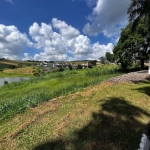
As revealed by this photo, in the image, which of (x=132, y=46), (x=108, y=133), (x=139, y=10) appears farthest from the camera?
(x=132, y=46)

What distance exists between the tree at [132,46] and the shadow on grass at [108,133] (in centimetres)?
2110

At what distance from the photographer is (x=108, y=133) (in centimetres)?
539

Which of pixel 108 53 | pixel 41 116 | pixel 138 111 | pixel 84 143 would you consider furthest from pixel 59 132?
pixel 108 53

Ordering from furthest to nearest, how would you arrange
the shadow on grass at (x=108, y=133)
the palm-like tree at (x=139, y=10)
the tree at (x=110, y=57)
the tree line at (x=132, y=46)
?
the tree at (x=110, y=57) < the tree line at (x=132, y=46) < the palm-like tree at (x=139, y=10) < the shadow on grass at (x=108, y=133)

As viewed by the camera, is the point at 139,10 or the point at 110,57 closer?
the point at 139,10

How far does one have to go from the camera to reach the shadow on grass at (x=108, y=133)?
481 cm

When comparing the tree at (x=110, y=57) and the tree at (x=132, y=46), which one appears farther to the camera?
the tree at (x=110, y=57)

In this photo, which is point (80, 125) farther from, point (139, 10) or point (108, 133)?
point (139, 10)

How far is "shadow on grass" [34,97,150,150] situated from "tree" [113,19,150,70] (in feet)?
69.2

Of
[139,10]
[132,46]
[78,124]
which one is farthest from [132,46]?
[78,124]

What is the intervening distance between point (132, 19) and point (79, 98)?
402 inches

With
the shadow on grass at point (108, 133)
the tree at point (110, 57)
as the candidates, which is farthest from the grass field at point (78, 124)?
the tree at point (110, 57)

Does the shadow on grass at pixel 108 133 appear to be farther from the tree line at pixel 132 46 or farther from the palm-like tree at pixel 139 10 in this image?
the tree line at pixel 132 46

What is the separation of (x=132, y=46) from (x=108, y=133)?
78.3 ft
